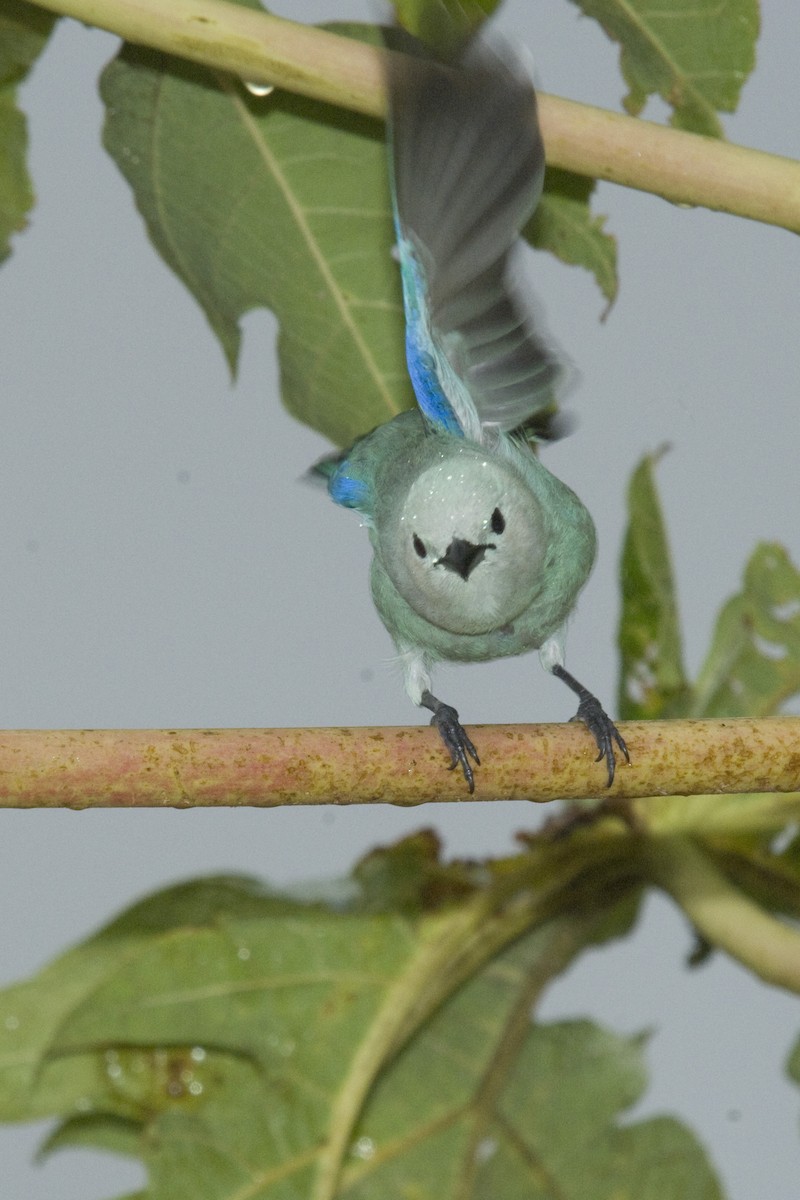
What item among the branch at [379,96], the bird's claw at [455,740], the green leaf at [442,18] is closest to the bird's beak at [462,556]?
the bird's claw at [455,740]

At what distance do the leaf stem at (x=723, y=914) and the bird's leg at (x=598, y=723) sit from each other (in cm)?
59

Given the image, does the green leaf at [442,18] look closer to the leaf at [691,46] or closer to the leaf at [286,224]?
the leaf at [691,46]

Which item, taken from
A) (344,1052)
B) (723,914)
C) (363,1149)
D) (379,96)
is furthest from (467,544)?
(363,1149)

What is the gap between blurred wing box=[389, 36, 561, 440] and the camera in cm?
162

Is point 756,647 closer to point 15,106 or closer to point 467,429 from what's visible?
point 467,429

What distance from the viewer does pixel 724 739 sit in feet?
4.70

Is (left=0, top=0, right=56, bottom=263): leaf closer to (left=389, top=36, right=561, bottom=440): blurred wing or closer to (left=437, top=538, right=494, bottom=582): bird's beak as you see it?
(left=389, top=36, right=561, bottom=440): blurred wing

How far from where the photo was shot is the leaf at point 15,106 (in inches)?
81.9

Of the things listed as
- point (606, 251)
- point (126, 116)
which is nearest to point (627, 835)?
point (606, 251)

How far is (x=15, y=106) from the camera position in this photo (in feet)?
7.16

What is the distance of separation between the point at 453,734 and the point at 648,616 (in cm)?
93

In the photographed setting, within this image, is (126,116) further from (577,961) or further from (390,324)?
(577,961)

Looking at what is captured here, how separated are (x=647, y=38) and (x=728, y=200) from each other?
0.48 m

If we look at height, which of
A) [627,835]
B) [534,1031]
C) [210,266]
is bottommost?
[534,1031]
